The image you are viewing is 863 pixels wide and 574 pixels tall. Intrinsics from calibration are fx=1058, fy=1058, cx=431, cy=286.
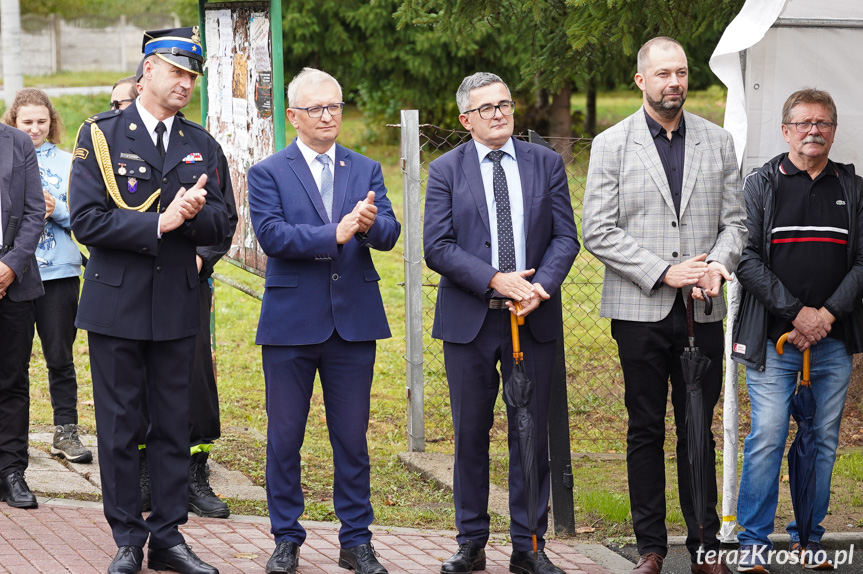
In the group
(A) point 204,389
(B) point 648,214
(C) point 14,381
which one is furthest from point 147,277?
(B) point 648,214

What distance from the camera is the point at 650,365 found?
4766 mm

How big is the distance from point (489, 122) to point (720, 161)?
107 centimetres

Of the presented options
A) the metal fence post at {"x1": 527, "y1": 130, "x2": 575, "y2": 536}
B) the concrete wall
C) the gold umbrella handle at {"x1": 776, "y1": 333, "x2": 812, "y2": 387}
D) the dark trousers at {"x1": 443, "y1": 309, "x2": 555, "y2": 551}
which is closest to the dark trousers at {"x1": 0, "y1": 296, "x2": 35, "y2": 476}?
the dark trousers at {"x1": 443, "y1": 309, "x2": 555, "y2": 551}

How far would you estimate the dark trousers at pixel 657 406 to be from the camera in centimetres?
475

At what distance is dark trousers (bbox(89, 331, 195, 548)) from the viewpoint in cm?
454

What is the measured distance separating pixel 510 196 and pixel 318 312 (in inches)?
40.3

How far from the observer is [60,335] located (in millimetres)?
6250

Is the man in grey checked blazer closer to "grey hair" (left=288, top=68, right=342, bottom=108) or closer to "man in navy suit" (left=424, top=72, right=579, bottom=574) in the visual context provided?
"man in navy suit" (left=424, top=72, right=579, bottom=574)

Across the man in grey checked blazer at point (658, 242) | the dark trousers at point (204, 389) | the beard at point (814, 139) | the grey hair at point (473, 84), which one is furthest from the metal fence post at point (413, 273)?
the beard at point (814, 139)

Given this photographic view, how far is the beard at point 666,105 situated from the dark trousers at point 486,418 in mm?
1135

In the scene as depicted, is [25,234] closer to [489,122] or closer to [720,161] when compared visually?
[489,122]

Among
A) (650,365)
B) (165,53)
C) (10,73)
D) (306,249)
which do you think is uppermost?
(10,73)

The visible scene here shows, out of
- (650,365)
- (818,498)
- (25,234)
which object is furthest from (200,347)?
(818,498)

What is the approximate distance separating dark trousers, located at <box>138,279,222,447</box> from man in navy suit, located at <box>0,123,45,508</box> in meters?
0.88
